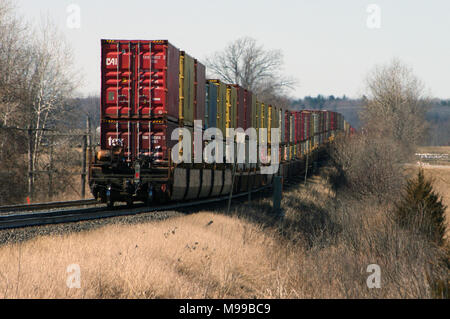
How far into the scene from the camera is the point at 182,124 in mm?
17188

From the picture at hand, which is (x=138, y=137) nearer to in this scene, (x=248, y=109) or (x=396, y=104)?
(x=248, y=109)

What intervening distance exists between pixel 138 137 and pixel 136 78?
1700mm

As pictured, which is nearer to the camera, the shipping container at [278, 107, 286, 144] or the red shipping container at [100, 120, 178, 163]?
the red shipping container at [100, 120, 178, 163]

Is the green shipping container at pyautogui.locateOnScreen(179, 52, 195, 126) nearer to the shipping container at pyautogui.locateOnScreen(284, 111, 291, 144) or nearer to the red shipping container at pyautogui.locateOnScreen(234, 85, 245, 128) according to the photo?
the red shipping container at pyautogui.locateOnScreen(234, 85, 245, 128)

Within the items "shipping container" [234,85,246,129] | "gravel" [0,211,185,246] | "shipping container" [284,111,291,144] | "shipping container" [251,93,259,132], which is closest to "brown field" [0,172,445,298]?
"gravel" [0,211,185,246]

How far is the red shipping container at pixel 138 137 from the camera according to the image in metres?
16.1

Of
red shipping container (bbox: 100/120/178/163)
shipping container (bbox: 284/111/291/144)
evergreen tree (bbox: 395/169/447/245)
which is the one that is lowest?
evergreen tree (bbox: 395/169/447/245)

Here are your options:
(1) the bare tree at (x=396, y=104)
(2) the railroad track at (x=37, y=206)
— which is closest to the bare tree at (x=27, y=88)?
(2) the railroad track at (x=37, y=206)

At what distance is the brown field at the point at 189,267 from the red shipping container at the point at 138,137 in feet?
7.27

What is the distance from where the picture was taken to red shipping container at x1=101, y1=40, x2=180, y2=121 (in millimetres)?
16094

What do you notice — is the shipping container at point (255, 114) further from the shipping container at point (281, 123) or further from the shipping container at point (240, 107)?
the shipping container at point (281, 123)

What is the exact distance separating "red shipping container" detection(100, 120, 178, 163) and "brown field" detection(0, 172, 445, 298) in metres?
2.22

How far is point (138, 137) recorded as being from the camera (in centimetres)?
1628
